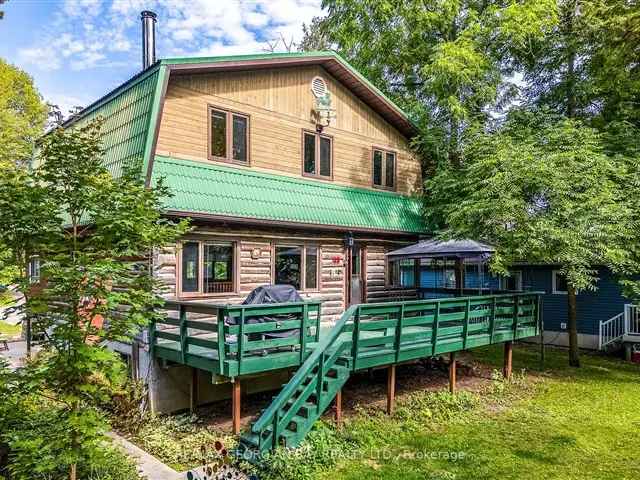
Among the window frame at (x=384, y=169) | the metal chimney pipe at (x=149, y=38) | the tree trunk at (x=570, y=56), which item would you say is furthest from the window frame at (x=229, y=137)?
the tree trunk at (x=570, y=56)

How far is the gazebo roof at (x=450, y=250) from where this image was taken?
10781mm

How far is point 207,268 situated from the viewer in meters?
9.16

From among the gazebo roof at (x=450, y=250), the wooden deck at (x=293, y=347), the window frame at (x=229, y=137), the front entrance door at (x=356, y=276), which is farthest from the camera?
the front entrance door at (x=356, y=276)

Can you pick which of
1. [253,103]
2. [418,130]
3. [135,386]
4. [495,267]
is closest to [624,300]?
[495,267]

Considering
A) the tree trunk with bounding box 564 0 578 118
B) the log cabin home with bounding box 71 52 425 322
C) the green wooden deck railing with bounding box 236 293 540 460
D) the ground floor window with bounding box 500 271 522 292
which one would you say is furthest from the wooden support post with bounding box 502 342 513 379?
the tree trunk with bounding box 564 0 578 118

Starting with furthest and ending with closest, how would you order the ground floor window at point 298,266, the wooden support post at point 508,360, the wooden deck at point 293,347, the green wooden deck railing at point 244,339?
the wooden support post at point 508,360 < the ground floor window at point 298,266 < the green wooden deck railing at point 244,339 < the wooden deck at point 293,347

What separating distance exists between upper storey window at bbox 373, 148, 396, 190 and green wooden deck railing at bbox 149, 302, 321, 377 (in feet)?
21.4

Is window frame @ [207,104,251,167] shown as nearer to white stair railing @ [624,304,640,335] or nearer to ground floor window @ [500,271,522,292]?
ground floor window @ [500,271,522,292]

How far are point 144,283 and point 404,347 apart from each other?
5233 mm

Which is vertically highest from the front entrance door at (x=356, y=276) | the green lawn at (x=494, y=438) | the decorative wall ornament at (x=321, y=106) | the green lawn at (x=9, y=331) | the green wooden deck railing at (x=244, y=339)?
the decorative wall ornament at (x=321, y=106)

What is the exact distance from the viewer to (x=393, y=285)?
13.3m

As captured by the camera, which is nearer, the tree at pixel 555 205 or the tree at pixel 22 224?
the tree at pixel 22 224

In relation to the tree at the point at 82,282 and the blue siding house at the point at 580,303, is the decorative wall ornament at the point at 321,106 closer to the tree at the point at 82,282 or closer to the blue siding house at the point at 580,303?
the tree at the point at 82,282

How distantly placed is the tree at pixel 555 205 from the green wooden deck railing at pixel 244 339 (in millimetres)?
5332
